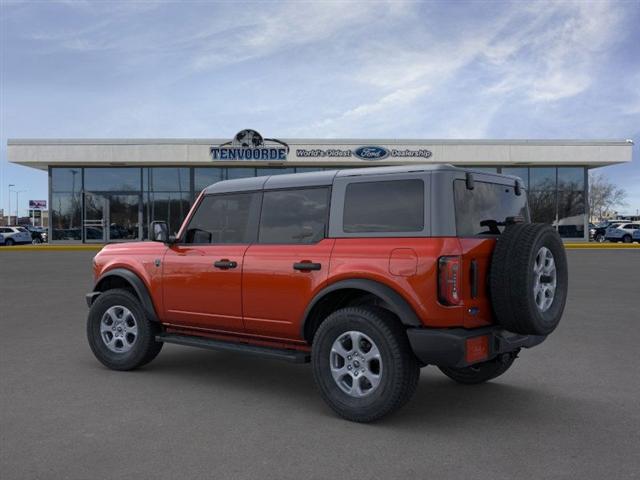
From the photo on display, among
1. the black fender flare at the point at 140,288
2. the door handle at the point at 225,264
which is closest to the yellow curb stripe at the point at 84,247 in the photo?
the black fender flare at the point at 140,288

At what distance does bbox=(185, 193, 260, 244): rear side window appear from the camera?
5.65 meters

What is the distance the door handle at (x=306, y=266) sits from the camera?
4.91m

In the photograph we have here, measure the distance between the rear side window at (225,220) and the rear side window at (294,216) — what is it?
147 mm

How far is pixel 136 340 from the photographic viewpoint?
6.23m

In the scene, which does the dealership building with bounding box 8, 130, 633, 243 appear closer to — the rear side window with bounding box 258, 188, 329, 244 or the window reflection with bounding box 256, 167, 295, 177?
the window reflection with bounding box 256, 167, 295, 177

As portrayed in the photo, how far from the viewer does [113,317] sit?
21.1 feet

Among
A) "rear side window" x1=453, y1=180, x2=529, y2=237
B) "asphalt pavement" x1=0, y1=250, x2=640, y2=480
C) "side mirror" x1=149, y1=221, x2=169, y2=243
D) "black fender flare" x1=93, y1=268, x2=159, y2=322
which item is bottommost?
"asphalt pavement" x1=0, y1=250, x2=640, y2=480

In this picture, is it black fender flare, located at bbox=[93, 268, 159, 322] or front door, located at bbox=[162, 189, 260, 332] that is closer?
front door, located at bbox=[162, 189, 260, 332]

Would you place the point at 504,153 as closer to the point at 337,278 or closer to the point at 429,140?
the point at 429,140

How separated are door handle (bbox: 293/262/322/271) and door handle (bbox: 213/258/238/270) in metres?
0.70

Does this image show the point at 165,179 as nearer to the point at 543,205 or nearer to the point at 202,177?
the point at 202,177

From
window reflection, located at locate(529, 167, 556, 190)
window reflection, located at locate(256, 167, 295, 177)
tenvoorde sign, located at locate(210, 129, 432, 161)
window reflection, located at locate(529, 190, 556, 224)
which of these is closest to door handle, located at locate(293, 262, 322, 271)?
tenvoorde sign, located at locate(210, 129, 432, 161)

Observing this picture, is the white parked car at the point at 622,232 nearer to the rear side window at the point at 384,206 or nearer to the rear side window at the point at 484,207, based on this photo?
the rear side window at the point at 484,207

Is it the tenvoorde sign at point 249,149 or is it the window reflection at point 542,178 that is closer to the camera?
the tenvoorde sign at point 249,149
